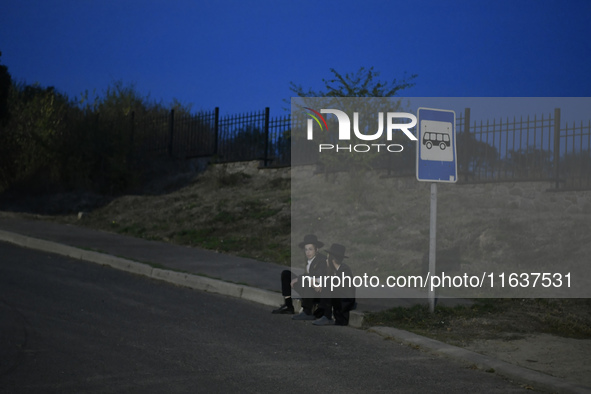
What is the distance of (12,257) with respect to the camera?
1221 cm

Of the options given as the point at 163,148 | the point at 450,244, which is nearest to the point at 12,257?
the point at 450,244

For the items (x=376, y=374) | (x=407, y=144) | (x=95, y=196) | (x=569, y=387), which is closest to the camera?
(x=569, y=387)

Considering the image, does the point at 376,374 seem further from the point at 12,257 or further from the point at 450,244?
the point at 12,257

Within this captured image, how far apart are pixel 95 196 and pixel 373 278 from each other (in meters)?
13.6

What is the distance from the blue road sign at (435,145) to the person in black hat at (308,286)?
1.66 meters

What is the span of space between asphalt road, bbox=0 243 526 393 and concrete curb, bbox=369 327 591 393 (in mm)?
113

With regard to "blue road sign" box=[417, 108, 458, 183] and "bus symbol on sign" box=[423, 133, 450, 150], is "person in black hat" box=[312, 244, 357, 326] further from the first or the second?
"bus symbol on sign" box=[423, 133, 450, 150]

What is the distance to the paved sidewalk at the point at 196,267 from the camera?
5981 millimetres

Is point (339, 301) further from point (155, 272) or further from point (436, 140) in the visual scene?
point (155, 272)

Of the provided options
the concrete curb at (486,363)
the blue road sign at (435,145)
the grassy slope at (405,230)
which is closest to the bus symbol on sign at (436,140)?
the blue road sign at (435,145)

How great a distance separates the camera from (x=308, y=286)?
322 inches

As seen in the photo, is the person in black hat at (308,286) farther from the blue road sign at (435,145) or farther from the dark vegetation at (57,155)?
the dark vegetation at (57,155)

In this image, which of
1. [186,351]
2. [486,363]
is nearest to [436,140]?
[486,363]

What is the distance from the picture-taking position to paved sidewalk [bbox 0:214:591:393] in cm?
598
